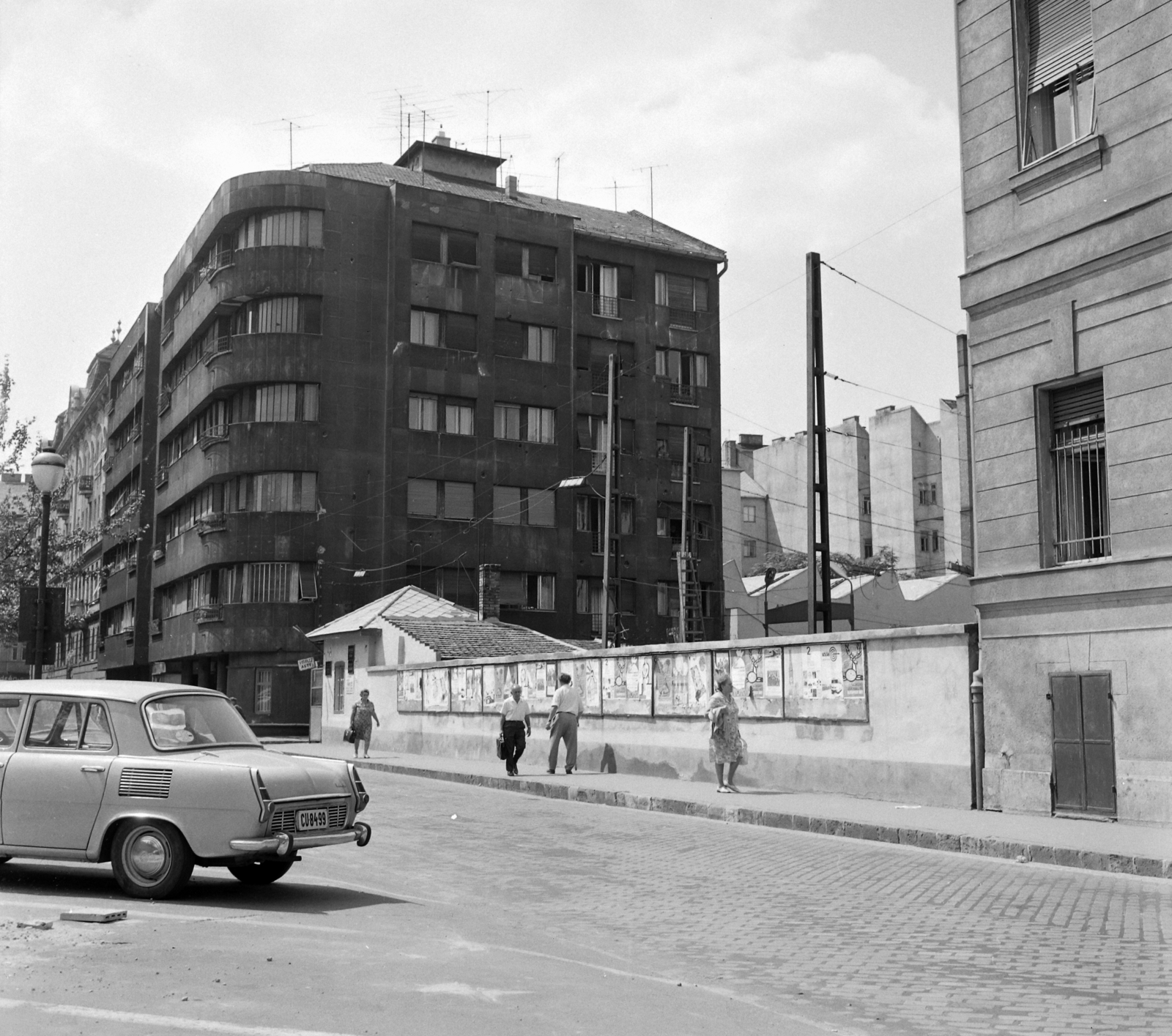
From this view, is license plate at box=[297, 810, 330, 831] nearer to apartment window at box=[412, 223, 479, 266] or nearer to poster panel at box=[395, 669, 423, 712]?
poster panel at box=[395, 669, 423, 712]

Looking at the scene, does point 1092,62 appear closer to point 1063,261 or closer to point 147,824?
point 1063,261

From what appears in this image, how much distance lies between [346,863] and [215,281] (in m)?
45.4

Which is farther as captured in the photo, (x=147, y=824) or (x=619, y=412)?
(x=619, y=412)

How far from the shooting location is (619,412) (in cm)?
5756

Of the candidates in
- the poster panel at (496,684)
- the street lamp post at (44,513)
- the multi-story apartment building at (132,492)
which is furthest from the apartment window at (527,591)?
the street lamp post at (44,513)

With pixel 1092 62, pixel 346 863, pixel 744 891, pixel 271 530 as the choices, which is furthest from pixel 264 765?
pixel 271 530

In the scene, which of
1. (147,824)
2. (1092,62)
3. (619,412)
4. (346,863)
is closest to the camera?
(147,824)

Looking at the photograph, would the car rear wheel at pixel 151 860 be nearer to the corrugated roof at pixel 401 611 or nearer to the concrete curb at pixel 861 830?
the concrete curb at pixel 861 830

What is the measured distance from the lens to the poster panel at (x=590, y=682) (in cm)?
2502

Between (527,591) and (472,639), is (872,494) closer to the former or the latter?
(527,591)

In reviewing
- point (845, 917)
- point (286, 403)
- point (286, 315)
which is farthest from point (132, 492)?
point (845, 917)

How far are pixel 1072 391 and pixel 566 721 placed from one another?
422 inches

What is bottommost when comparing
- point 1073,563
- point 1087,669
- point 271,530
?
point 1087,669

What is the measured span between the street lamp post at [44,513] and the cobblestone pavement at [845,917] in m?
7.05
